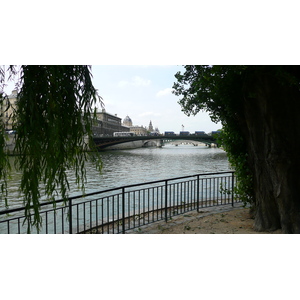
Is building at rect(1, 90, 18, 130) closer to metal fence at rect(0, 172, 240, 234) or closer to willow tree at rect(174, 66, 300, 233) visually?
metal fence at rect(0, 172, 240, 234)

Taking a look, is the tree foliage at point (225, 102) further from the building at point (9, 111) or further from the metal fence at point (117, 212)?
the building at point (9, 111)

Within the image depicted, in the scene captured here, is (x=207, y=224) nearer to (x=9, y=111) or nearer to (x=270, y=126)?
(x=270, y=126)

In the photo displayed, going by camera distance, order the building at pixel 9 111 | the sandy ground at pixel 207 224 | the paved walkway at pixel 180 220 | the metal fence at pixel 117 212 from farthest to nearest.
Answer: the paved walkway at pixel 180 220, the sandy ground at pixel 207 224, the metal fence at pixel 117 212, the building at pixel 9 111

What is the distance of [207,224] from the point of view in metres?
4.66

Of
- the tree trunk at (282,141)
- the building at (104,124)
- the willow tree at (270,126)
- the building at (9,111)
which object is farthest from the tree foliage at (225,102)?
the building at (9,111)

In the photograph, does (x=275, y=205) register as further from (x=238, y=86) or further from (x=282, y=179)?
(x=238, y=86)

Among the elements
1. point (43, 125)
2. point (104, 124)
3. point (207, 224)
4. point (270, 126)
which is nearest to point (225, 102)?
point (270, 126)

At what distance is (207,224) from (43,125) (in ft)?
11.6

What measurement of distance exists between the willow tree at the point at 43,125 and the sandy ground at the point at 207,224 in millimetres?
2496

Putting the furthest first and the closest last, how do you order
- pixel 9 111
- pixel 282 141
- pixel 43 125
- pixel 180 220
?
pixel 180 220 → pixel 282 141 → pixel 9 111 → pixel 43 125

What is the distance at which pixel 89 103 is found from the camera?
2.51m

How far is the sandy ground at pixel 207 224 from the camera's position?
14.1 feet

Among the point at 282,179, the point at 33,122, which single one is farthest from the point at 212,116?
the point at 33,122

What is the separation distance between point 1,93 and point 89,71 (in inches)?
33.1
